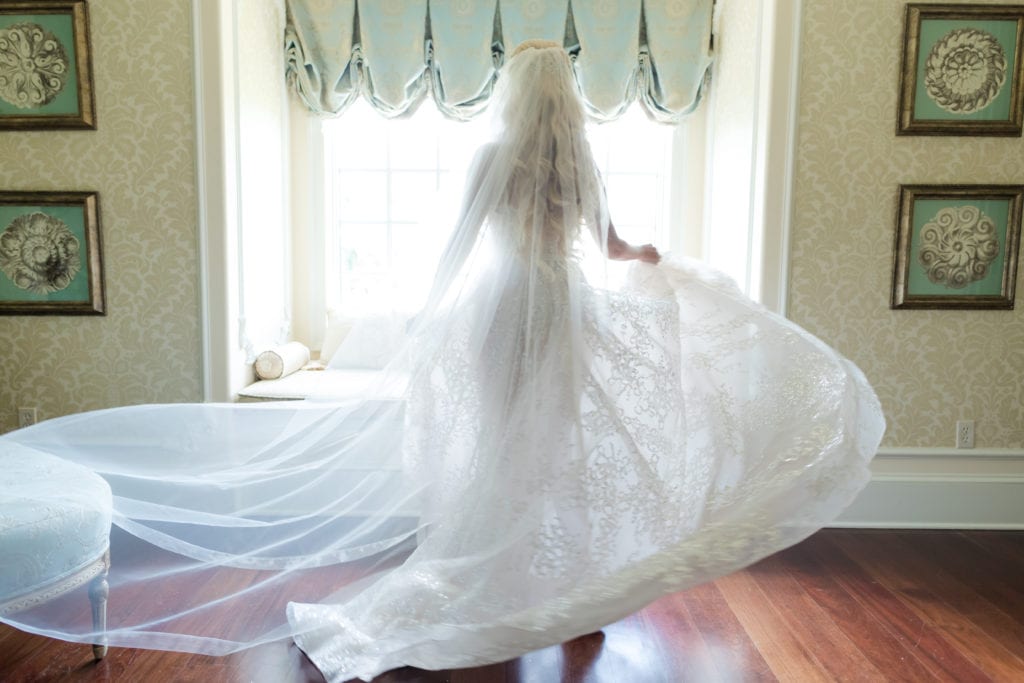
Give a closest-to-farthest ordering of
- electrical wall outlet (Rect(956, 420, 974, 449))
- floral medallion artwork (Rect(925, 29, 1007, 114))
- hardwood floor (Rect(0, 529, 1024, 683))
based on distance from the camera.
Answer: hardwood floor (Rect(0, 529, 1024, 683)), floral medallion artwork (Rect(925, 29, 1007, 114)), electrical wall outlet (Rect(956, 420, 974, 449))

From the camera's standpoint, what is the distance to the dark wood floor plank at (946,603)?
2.28 m

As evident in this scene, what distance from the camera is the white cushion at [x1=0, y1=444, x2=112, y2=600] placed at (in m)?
1.83

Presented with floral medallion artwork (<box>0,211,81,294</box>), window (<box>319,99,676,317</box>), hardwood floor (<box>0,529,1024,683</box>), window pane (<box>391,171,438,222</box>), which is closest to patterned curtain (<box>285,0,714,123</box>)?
window (<box>319,99,676,317</box>)

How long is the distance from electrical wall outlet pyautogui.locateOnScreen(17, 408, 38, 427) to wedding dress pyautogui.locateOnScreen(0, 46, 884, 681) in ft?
4.00

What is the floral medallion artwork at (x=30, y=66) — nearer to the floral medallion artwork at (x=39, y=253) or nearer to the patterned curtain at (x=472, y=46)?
the floral medallion artwork at (x=39, y=253)

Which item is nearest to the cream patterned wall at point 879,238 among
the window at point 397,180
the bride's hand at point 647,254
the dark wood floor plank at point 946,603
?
the dark wood floor plank at point 946,603

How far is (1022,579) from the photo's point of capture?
287cm

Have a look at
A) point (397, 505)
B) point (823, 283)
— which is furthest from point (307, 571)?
point (823, 283)

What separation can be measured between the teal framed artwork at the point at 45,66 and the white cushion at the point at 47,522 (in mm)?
1695

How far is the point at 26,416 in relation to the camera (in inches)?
128

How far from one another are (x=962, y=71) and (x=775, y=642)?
8.26 ft

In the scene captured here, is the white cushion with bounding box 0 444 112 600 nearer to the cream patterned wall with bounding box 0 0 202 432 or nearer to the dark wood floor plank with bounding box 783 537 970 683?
the cream patterned wall with bounding box 0 0 202 432

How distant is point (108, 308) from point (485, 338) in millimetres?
2071

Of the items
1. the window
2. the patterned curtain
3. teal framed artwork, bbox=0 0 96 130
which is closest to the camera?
teal framed artwork, bbox=0 0 96 130
